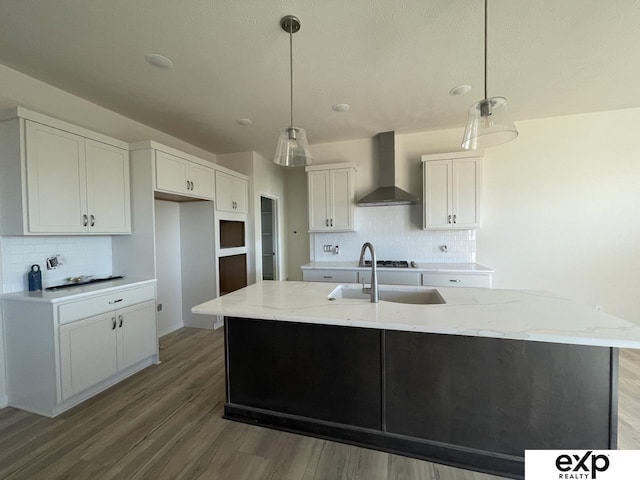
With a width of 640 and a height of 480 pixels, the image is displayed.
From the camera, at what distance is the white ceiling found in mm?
Answer: 1689

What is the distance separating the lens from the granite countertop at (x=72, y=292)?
1987 millimetres

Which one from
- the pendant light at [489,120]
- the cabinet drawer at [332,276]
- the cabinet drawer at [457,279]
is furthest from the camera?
the cabinet drawer at [332,276]

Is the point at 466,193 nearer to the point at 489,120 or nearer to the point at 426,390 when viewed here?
the point at 489,120

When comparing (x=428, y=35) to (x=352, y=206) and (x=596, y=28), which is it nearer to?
(x=596, y=28)

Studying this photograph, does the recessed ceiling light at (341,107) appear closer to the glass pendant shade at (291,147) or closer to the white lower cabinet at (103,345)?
the glass pendant shade at (291,147)

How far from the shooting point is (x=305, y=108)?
9.94ft

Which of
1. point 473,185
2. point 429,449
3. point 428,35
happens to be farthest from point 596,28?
point 429,449

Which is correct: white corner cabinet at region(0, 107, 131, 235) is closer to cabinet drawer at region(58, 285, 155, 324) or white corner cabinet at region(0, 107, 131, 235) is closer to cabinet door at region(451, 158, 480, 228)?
cabinet drawer at region(58, 285, 155, 324)

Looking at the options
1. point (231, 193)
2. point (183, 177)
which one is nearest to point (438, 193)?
point (231, 193)

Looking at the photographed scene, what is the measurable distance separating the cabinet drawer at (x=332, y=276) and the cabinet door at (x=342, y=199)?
72cm

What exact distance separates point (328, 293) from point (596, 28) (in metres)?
2.70

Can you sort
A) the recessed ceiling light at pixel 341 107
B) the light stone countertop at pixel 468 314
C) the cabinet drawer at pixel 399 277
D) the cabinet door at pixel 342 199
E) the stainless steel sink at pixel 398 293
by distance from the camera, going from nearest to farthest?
the light stone countertop at pixel 468 314, the stainless steel sink at pixel 398 293, the recessed ceiling light at pixel 341 107, the cabinet drawer at pixel 399 277, the cabinet door at pixel 342 199

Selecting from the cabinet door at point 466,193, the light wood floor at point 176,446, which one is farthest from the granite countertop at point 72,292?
the cabinet door at point 466,193

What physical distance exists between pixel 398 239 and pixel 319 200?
1.35 meters
